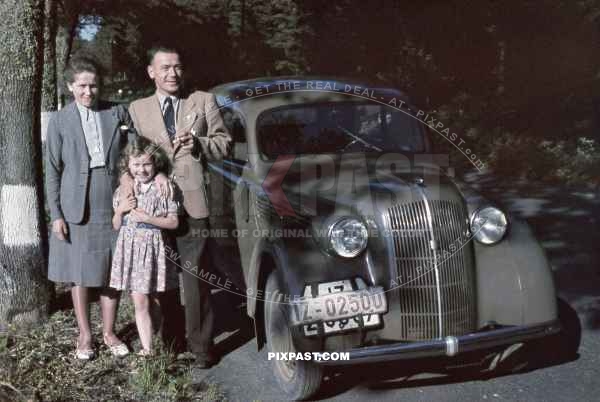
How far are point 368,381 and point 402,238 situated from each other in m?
1.03

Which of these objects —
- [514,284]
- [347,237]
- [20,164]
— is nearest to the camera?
[347,237]

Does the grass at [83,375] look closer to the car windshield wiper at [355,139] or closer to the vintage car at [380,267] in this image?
the vintage car at [380,267]

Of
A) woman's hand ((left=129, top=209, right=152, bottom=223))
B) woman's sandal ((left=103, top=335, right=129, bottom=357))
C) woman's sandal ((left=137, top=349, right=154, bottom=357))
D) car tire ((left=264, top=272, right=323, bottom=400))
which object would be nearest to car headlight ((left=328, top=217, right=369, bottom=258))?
car tire ((left=264, top=272, right=323, bottom=400))

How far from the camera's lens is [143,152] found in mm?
3682

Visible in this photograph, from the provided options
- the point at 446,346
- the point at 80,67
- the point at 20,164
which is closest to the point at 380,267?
the point at 446,346

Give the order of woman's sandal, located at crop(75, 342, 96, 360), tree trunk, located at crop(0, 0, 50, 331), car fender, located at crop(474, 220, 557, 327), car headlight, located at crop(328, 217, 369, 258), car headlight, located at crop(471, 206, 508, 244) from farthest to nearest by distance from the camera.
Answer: tree trunk, located at crop(0, 0, 50, 331), woman's sandal, located at crop(75, 342, 96, 360), car headlight, located at crop(471, 206, 508, 244), car fender, located at crop(474, 220, 557, 327), car headlight, located at crop(328, 217, 369, 258)

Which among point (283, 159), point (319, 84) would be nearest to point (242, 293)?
point (283, 159)

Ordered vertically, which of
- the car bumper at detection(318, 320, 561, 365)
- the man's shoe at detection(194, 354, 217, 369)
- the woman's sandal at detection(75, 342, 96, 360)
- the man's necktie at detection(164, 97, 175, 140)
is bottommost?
the man's shoe at detection(194, 354, 217, 369)

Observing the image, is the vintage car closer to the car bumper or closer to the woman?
the car bumper

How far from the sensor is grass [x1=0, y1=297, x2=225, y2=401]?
345 centimetres

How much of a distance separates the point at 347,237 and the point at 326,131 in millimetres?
1285

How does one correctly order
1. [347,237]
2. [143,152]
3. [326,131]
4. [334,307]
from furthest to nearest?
[326,131] < [143,152] < [347,237] < [334,307]

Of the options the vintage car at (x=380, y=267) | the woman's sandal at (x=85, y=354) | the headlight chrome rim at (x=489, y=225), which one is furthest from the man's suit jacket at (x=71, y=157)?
the headlight chrome rim at (x=489, y=225)

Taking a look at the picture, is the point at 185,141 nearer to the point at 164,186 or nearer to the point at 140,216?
the point at 164,186
